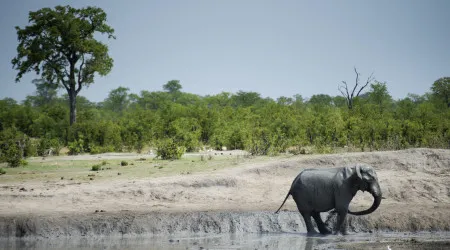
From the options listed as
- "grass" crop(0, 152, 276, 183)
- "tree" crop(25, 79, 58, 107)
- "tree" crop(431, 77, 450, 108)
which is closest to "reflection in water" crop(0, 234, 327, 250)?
"grass" crop(0, 152, 276, 183)

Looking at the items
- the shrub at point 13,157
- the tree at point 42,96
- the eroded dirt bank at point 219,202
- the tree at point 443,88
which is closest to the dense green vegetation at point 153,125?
the shrub at point 13,157

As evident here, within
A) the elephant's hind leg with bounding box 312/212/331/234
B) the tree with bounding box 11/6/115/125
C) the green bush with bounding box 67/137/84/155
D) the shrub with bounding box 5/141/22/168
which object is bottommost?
the elephant's hind leg with bounding box 312/212/331/234

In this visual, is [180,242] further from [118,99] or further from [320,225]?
[118,99]

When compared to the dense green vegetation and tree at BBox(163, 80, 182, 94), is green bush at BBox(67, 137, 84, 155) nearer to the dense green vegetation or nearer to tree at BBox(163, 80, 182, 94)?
the dense green vegetation

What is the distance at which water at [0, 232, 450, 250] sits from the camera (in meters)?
10.6

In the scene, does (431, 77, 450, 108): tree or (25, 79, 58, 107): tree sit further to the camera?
(25, 79, 58, 107): tree

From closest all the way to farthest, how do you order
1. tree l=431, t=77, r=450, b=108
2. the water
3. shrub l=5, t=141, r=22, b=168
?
1. the water
2. shrub l=5, t=141, r=22, b=168
3. tree l=431, t=77, r=450, b=108

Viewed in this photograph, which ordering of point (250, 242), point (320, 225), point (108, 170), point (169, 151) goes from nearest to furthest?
point (250, 242)
point (320, 225)
point (108, 170)
point (169, 151)

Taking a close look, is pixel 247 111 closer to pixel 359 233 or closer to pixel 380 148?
pixel 380 148

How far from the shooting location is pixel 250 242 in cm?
1127

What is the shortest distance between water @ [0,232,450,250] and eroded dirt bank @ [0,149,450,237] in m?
0.55

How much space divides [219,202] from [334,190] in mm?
4745

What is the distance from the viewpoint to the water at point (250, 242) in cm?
1056

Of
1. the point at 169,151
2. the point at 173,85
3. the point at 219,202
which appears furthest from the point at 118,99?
the point at 219,202
